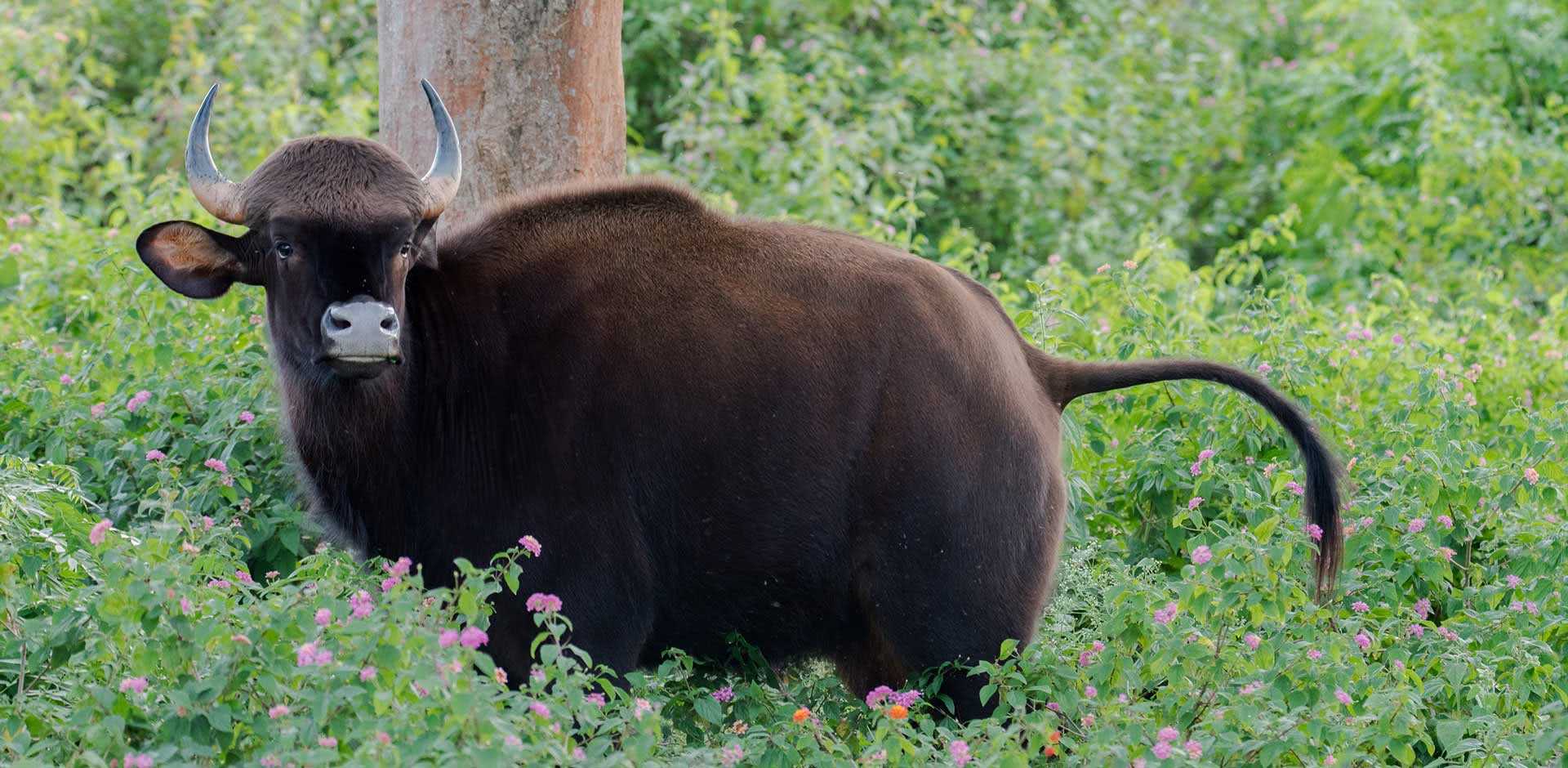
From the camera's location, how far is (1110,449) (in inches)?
249

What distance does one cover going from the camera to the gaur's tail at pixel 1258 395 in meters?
4.90

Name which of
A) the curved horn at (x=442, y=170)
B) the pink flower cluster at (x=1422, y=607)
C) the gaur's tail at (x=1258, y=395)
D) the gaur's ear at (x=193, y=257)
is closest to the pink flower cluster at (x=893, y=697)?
the gaur's tail at (x=1258, y=395)

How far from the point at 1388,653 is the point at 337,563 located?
9.57ft

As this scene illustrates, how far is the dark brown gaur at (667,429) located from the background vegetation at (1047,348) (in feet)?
0.65

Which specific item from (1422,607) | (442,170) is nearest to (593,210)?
(442,170)

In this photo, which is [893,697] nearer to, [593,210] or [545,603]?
[545,603]

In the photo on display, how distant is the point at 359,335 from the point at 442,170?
715mm

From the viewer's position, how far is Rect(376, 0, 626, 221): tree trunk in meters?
5.89

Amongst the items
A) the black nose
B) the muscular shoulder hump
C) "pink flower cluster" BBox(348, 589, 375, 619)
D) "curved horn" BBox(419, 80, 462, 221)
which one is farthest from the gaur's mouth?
"pink flower cluster" BBox(348, 589, 375, 619)

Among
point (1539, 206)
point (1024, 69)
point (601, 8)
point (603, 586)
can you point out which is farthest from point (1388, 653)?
point (1024, 69)

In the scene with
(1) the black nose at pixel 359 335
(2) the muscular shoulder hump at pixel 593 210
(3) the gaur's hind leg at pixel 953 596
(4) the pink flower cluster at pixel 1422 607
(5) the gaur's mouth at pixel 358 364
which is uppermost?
(2) the muscular shoulder hump at pixel 593 210

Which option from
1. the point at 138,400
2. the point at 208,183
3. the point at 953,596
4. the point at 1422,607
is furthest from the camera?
the point at 138,400

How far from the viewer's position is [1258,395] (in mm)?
5039

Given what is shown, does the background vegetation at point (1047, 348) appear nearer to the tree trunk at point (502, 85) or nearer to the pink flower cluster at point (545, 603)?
the pink flower cluster at point (545, 603)
